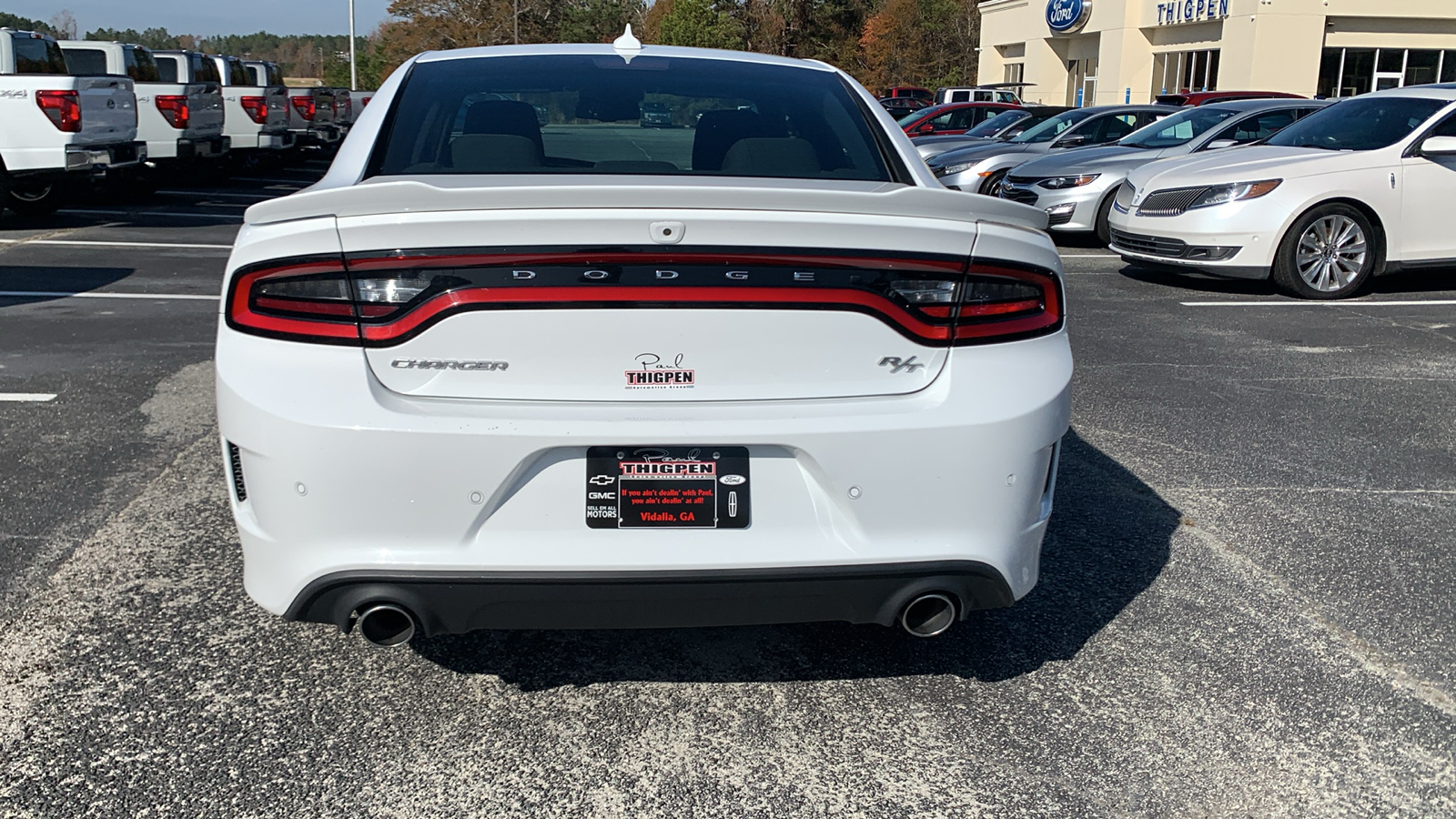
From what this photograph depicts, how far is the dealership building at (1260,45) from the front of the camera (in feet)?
119

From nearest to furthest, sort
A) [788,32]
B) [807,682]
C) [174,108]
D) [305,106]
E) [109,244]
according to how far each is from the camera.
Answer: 1. [807,682]
2. [109,244]
3. [174,108]
4. [305,106]
5. [788,32]

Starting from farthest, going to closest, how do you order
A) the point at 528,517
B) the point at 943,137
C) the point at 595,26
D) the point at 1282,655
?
the point at 595,26
the point at 943,137
the point at 1282,655
the point at 528,517

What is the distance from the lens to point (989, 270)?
280 cm

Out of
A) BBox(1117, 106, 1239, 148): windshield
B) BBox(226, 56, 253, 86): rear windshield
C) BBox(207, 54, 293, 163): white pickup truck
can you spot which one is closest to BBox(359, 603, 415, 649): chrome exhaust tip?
BBox(1117, 106, 1239, 148): windshield

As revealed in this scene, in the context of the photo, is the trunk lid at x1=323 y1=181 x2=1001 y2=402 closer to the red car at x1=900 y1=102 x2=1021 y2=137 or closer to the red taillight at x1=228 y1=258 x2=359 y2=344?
the red taillight at x1=228 y1=258 x2=359 y2=344

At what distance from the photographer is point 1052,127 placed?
17.0 metres

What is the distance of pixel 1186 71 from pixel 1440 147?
34.8 m

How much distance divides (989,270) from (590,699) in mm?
1420

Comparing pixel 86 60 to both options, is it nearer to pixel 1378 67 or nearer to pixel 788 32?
pixel 1378 67

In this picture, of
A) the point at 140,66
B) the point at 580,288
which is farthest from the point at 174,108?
the point at 580,288

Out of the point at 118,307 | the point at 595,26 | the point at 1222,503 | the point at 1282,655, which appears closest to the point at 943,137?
the point at 118,307

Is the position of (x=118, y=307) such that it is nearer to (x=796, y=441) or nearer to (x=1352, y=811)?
(x=796, y=441)

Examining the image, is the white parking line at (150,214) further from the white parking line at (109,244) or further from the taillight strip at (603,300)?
the taillight strip at (603,300)

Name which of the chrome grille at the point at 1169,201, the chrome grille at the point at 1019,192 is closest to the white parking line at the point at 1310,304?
the chrome grille at the point at 1169,201
